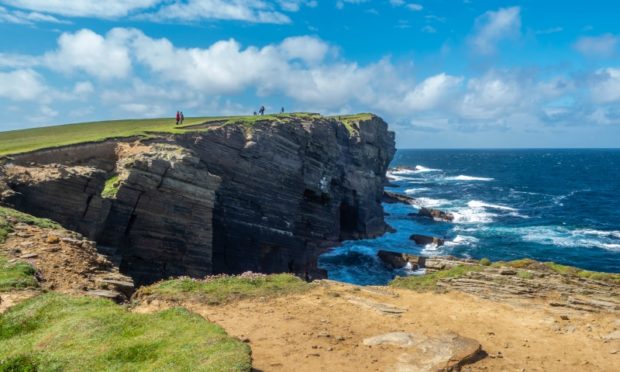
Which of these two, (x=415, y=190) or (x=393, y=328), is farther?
(x=415, y=190)

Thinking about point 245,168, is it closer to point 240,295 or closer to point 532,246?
point 240,295

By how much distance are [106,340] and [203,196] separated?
2308 cm

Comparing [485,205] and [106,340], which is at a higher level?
[106,340]

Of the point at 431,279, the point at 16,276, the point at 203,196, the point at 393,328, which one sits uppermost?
the point at 203,196

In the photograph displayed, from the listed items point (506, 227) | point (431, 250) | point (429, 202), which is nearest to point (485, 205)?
point (429, 202)

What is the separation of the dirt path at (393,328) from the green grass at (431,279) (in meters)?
1.26

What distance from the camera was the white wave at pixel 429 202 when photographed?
3634 inches

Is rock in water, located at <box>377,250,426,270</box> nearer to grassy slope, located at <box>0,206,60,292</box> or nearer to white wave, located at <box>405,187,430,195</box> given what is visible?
grassy slope, located at <box>0,206,60,292</box>

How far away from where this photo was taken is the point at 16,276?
16.6 metres

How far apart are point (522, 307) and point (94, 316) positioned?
17.5m

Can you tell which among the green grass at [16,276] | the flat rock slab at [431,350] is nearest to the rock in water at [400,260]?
the flat rock slab at [431,350]

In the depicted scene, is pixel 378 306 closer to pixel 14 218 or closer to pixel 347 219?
pixel 14 218

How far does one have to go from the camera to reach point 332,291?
21016mm

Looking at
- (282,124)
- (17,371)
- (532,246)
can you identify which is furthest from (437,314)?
(532,246)
